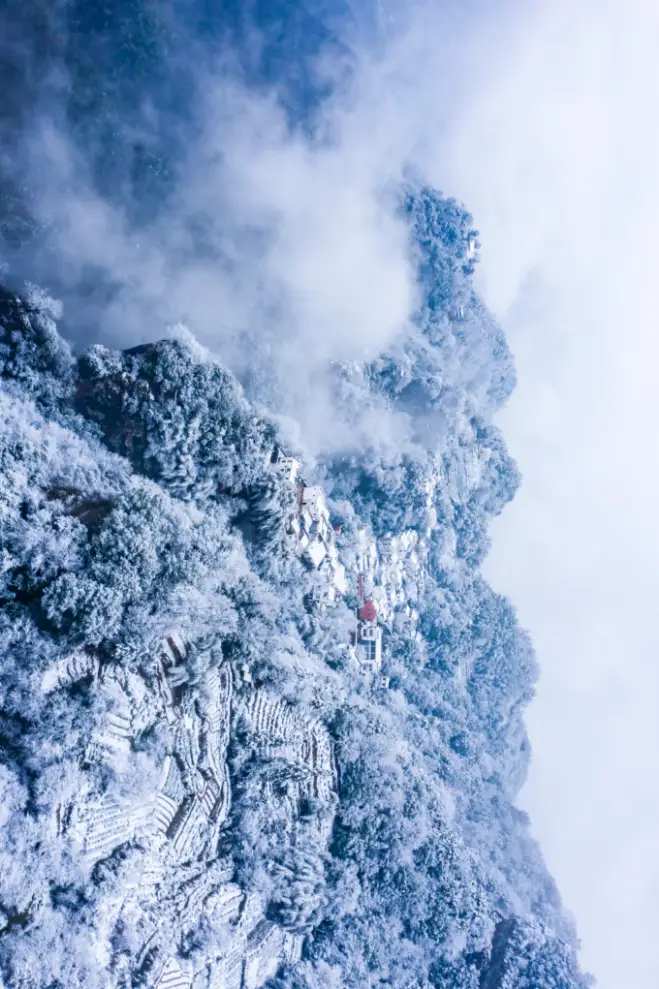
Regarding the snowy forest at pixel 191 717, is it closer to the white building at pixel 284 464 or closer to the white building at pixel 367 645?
the white building at pixel 284 464

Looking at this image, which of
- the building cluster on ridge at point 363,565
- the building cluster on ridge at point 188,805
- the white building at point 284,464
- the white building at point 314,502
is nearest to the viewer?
the building cluster on ridge at point 188,805

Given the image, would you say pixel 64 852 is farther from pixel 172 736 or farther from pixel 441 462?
pixel 441 462

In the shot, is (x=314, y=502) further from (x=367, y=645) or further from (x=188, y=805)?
(x=188, y=805)

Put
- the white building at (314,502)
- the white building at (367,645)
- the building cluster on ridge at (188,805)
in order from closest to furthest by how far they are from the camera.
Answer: the building cluster on ridge at (188,805) < the white building at (314,502) < the white building at (367,645)

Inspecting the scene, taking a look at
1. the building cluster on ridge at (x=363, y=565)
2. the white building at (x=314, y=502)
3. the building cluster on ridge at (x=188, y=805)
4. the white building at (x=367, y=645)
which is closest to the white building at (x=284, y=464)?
the building cluster on ridge at (x=363, y=565)

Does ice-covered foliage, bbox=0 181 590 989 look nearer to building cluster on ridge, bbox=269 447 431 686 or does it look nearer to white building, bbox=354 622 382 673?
building cluster on ridge, bbox=269 447 431 686

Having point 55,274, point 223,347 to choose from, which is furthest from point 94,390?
point 223,347

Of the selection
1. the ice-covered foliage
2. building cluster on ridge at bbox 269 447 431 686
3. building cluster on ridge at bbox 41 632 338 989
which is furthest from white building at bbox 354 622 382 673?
building cluster on ridge at bbox 41 632 338 989
